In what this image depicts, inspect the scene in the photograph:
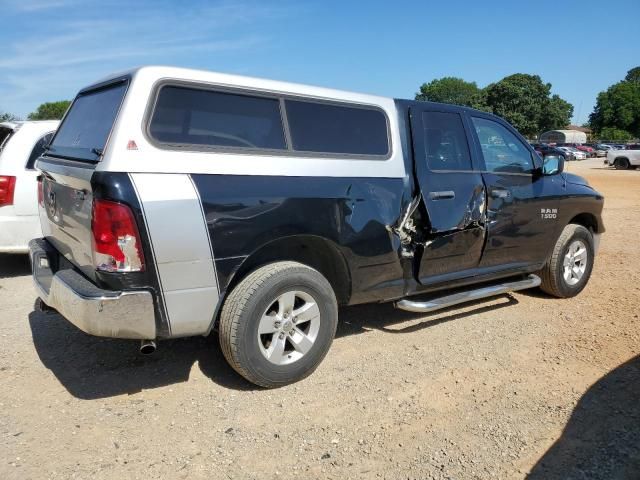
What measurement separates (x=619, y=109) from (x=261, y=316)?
103662mm

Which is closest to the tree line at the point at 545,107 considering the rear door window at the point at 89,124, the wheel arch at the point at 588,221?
the wheel arch at the point at 588,221

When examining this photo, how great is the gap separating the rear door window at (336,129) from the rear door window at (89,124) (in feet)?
3.62

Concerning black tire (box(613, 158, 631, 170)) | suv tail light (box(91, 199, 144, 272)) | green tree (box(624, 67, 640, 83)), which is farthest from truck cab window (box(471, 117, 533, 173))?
green tree (box(624, 67, 640, 83))

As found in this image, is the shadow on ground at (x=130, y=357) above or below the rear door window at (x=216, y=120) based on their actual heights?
below

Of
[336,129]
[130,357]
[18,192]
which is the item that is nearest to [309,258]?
[336,129]

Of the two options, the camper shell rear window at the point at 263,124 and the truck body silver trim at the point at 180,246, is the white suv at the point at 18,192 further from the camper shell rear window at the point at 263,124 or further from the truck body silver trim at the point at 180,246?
the truck body silver trim at the point at 180,246

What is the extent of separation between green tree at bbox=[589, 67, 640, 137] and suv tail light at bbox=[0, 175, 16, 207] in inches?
4008

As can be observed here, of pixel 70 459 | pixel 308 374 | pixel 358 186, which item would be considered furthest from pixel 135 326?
pixel 358 186

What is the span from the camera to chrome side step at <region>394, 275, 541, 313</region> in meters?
4.21

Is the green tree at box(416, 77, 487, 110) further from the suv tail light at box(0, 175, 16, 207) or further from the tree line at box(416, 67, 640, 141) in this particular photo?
the suv tail light at box(0, 175, 16, 207)

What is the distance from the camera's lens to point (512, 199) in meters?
4.82

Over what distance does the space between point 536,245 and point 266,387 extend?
3.00 m

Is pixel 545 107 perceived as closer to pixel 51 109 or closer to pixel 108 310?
pixel 51 109

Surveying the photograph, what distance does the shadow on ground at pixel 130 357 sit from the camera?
3.69m
